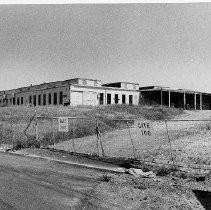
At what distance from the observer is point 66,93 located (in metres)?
50.9

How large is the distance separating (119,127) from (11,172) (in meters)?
16.4

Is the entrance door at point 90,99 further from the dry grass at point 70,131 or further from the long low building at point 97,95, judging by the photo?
the dry grass at point 70,131

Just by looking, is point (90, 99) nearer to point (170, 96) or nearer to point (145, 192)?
point (170, 96)


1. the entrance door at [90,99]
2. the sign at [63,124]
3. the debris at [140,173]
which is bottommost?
the debris at [140,173]

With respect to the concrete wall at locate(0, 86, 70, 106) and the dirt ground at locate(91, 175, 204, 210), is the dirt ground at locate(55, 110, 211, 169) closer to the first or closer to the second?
the dirt ground at locate(91, 175, 204, 210)

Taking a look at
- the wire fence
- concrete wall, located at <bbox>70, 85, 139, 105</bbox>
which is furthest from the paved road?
concrete wall, located at <bbox>70, 85, 139, 105</bbox>

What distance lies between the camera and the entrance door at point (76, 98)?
50.2m

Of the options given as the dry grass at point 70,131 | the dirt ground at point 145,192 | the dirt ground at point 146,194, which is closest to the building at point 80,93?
the dry grass at point 70,131

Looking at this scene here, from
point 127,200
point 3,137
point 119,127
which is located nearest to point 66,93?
point 119,127

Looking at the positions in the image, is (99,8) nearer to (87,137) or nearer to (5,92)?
(87,137)

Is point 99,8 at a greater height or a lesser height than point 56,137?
greater

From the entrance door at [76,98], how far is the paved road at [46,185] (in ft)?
122

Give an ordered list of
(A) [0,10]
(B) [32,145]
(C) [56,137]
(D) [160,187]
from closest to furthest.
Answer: (D) [160,187] → (A) [0,10] → (B) [32,145] → (C) [56,137]

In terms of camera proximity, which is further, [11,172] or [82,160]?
[82,160]
